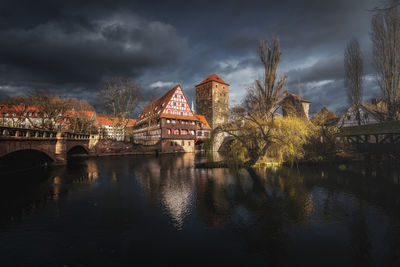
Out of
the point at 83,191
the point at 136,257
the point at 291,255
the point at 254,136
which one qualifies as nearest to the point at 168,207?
the point at 136,257

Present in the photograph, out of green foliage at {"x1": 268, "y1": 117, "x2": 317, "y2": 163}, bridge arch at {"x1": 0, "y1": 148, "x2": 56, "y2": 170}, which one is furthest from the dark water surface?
bridge arch at {"x1": 0, "y1": 148, "x2": 56, "y2": 170}

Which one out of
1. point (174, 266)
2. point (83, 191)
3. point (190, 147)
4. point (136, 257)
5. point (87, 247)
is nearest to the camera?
point (174, 266)

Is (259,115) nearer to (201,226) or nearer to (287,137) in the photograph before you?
(287,137)

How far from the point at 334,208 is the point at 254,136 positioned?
954 cm

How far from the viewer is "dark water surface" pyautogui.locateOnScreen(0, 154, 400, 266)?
431cm

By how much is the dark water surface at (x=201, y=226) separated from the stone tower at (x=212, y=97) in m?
49.8

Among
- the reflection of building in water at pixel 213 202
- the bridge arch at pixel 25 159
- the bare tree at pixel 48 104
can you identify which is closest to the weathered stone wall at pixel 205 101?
the bare tree at pixel 48 104

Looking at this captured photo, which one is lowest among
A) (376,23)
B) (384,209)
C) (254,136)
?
(384,209)

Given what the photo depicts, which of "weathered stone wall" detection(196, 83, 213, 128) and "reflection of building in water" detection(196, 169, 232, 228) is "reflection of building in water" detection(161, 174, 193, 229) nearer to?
"reflection of building in water" detection(196, 169, 232, 228)

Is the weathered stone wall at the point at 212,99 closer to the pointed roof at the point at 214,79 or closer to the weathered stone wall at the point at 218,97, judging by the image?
the weathered stone wall at the point at 218,97

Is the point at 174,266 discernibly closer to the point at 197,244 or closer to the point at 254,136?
Answer: the point at 197,244

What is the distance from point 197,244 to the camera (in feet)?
15.8

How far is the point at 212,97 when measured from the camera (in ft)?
200

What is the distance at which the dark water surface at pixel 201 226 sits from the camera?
14.1ft
